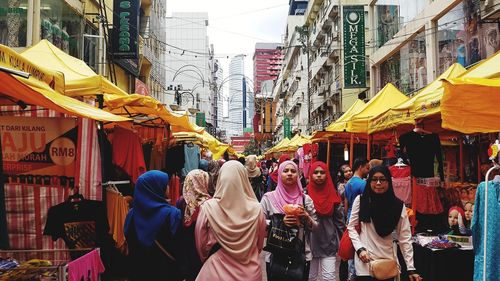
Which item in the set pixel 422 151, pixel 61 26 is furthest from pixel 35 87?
pixel 61 26

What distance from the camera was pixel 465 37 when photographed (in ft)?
46.8

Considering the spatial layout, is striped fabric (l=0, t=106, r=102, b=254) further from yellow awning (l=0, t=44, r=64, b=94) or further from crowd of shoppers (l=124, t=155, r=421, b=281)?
crowd of shoppers (l=124, t=155, r=421, b=281)

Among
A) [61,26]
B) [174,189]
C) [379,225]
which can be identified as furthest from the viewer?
[61,26]

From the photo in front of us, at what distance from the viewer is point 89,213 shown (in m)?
5.83

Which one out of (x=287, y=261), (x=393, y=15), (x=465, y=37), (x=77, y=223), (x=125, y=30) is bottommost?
(x=287, y=261)

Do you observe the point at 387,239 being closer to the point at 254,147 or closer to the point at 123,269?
the point at 123,269

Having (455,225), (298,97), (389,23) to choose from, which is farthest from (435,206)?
(298,97)

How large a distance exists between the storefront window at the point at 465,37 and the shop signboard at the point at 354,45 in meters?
7.26

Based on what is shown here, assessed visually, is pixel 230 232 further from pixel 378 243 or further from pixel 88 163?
pixel 88 163

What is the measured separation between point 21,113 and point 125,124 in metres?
2.29

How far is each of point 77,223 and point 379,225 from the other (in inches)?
136

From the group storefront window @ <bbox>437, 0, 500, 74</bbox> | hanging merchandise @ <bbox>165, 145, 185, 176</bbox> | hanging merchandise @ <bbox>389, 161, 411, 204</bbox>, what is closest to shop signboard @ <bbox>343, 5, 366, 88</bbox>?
storefront window @ <bbox>437, 0, 500, 74</bbox>

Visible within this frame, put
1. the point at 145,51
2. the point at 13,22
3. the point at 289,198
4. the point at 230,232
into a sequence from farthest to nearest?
the point at 145,51 → the point at 13,22 → the point at 289,198 → the point at 230,232

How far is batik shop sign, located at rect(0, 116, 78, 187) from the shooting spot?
20.4ft
